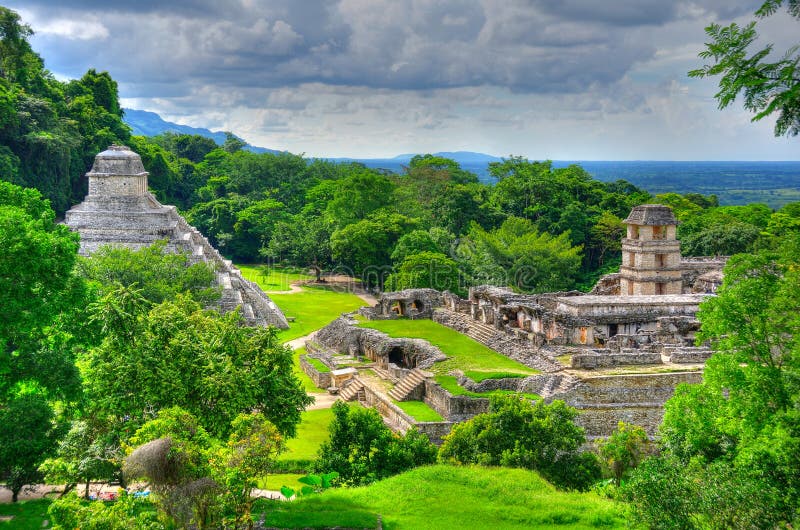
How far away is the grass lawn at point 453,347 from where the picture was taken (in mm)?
30734

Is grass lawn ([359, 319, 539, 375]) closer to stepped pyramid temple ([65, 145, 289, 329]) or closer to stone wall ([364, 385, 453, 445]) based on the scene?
stone wall ([364, 385, 453, 445])

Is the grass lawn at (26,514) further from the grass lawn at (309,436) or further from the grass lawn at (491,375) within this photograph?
the grass lawn at (491,375)

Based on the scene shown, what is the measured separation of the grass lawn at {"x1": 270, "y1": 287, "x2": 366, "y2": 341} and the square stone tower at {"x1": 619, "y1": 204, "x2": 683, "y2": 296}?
16720 mm

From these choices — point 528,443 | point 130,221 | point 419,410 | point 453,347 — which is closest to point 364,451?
point 528,443

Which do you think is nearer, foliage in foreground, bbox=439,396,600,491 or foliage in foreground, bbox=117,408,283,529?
foliage in foreground, bbox=117,408,283,529

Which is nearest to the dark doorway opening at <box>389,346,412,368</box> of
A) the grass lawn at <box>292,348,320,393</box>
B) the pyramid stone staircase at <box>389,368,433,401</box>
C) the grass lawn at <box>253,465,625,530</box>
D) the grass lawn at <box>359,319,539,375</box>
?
the grass lawn at <box>359,319,539,375</box>

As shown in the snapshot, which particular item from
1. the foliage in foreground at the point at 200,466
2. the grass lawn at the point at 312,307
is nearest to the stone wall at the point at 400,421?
the foliage in foreground at the point at 200,466

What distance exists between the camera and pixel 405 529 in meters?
17.9

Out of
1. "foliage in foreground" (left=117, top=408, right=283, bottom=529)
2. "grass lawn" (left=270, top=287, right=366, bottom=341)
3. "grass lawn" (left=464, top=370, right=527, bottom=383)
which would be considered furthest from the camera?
"grass lawn" (left=270, top=287, right=366, bottom=341)

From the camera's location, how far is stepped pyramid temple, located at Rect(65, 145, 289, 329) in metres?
42.6

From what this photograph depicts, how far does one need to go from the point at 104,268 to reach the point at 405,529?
72.6 ft

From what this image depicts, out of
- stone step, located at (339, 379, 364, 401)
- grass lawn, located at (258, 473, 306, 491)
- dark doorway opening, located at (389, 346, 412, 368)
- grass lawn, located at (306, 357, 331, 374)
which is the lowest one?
grass lawn, located at (258, 473, 306, 491)

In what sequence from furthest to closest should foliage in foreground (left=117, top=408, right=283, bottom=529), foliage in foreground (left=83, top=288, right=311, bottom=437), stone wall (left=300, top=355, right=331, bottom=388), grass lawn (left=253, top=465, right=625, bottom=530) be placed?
stone wall (left=300, top=355, right=331, bottom=388) → foliage in foreground (left=83, top=288, right=311, bottom=437) → grass lawn (left=253, top=465, right=625, bottom=530) → foliage in foreground (left=117, top=408, right=283, bottom=529)

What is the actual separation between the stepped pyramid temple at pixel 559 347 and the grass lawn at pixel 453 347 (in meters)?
0.32
